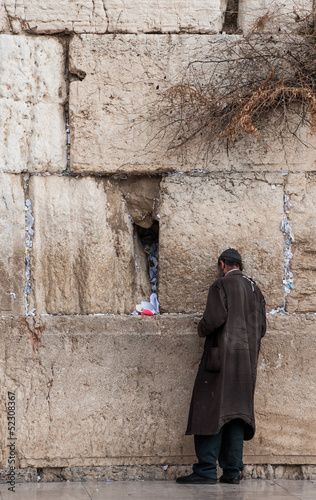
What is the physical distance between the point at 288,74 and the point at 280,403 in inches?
86.8

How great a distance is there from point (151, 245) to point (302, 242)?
109cm

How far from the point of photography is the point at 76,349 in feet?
15.8

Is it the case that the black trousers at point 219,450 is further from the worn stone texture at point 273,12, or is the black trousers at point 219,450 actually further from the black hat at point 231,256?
the worn stone texture at point 273,12

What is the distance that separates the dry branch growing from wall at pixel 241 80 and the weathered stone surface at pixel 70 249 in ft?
2.43

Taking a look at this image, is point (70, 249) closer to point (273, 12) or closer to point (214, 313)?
point (214, 313)

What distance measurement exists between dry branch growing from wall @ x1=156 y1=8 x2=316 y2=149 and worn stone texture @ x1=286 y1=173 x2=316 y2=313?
15.6 inches

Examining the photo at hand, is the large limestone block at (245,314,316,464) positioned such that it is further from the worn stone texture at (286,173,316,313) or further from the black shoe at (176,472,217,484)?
the black shoe at (176,472,217,484)

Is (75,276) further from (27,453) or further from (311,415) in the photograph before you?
(311,415)

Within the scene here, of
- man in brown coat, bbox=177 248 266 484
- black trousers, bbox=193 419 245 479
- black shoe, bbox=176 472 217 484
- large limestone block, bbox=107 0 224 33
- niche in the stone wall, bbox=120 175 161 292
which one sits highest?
large limestone block, bbox=107 0 224 33

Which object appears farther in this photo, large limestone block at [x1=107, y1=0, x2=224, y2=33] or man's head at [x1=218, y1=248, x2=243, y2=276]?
large limestone block at [x1=107, y1=0, x2=224, y2=33]

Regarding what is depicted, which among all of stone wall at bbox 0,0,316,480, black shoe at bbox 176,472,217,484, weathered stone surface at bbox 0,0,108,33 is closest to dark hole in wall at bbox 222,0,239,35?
stone wall at bbox 0,0,316,480

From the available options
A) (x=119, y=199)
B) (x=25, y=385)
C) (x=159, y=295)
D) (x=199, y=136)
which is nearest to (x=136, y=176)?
(x=119, y=199)

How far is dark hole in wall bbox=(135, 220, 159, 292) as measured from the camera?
206 inches

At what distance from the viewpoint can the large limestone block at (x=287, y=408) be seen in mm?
4840
